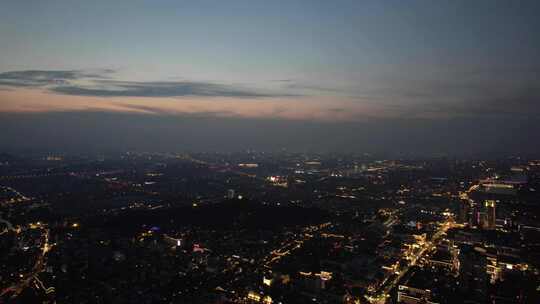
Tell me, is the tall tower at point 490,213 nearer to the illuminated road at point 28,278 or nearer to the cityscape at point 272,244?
the cityscape at point 272,244

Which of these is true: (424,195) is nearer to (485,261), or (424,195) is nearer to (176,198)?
(485,261)

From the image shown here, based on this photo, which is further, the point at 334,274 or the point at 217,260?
the point at 217,260

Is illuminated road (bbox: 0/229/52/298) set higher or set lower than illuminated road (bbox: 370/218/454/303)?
higher

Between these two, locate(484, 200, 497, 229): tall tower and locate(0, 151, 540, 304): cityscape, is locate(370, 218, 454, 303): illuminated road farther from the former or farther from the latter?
locate(484, 200, 497, 229): tall tower

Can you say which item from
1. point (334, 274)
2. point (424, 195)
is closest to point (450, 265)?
point (334, 274)

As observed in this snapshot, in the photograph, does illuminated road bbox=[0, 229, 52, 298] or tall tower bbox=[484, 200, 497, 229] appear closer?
illuminated road bbox=[0, 229, 52, 298]

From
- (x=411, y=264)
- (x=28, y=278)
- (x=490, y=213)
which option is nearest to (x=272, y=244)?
(x=411, y=264)

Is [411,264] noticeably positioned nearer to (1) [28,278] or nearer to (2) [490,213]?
(2) [490,213]

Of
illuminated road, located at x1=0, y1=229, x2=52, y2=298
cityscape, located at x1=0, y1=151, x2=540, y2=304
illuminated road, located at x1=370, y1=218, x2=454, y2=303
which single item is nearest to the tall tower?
cityscape, located at x1=0, y1=151, x2=540, y2=304
